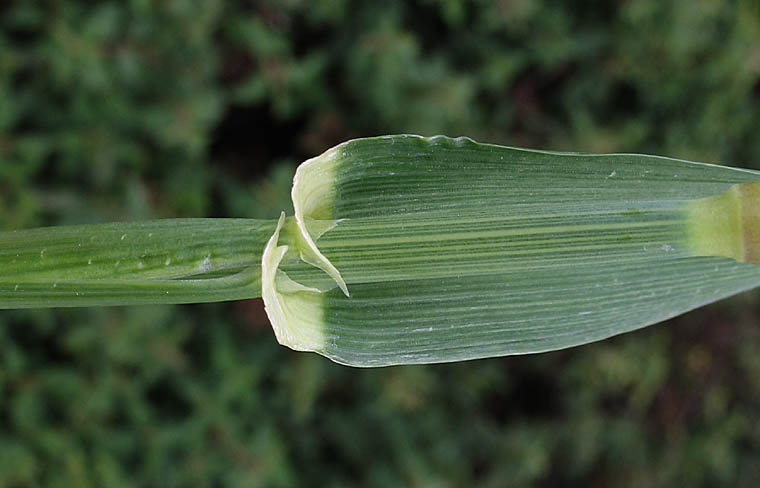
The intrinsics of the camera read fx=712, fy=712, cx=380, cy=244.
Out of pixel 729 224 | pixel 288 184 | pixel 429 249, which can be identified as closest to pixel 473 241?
pixel 429 249

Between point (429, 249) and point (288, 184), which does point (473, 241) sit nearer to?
point (429, 249)

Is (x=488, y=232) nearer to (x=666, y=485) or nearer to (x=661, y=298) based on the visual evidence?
(x=661, y=298)

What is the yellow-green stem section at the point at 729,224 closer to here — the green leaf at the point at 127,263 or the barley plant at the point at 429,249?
the barley plant at the point at 429,249

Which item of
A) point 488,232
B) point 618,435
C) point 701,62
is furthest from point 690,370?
point 488,232

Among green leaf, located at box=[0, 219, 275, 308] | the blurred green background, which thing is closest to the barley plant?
green leaf, located at box=[0, 219, 275, 308]

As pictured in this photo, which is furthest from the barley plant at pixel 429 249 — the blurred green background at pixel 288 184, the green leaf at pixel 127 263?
the blurred green background at pixel 288 184

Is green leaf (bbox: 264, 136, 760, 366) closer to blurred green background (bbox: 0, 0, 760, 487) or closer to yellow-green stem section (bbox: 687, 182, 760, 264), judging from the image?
yellow-green stem section (bbox: 687, 182, 760, 264)

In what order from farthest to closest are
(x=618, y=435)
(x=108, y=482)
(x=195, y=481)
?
(x=618, y=435) → (x=195, y=481) → (x=108, y=482)
